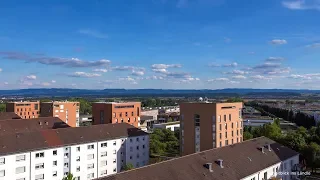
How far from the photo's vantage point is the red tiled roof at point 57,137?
4006 centimetres

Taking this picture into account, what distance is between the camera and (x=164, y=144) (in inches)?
2731

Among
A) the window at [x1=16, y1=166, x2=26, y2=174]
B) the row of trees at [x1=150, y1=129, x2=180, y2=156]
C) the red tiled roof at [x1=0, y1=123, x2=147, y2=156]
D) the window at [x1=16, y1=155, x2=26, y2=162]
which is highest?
the red tiled roof at [x1=0, y1=123, x2=147, y2=156]

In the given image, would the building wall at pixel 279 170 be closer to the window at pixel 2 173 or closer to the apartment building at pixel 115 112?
the window at pixel 2 173

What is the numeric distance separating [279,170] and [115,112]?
46179 millimetres

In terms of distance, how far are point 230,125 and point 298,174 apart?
17.2m

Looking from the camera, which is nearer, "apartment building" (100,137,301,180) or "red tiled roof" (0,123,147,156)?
"apartment building" (100,137,301,180)

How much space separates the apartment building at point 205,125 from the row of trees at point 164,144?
962 cm

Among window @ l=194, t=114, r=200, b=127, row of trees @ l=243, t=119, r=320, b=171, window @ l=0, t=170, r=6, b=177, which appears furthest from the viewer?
window @ l=194, t=114, r=200, b=127

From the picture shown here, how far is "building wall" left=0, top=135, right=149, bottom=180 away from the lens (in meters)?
39.9

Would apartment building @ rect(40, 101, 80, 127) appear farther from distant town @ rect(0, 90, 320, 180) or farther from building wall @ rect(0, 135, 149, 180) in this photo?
building wall @ rect(0, 135, 149, 180)

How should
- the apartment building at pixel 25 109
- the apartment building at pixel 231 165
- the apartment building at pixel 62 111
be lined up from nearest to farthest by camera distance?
the apartment building at pixel 231 165, the apartment building at pixel 62 111, the apartment building at pixel 25 109

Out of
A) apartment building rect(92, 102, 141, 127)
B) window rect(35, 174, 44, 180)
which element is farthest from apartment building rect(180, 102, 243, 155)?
window rect(35, 174, 44, 180)

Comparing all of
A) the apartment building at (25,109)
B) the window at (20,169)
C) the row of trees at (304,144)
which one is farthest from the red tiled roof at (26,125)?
the row of trees at (304,144)

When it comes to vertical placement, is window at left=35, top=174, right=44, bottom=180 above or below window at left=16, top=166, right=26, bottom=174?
below
